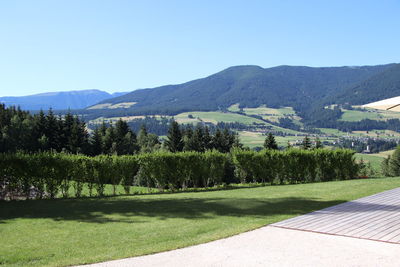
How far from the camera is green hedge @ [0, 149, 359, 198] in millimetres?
13617

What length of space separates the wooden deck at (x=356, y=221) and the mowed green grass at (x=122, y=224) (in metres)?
0.56

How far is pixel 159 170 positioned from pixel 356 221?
10160 millimetres

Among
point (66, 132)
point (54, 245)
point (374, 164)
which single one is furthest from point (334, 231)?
point (374, 164)

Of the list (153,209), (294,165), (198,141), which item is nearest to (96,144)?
(198,141)

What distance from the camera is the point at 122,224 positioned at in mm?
8469

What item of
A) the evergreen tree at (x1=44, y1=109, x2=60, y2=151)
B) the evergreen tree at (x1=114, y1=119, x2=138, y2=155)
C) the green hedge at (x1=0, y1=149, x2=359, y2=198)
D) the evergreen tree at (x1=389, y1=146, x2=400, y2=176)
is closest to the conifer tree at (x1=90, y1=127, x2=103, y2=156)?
the evergreen tree at (x1=114, y1=119, x2=138, y2=155)

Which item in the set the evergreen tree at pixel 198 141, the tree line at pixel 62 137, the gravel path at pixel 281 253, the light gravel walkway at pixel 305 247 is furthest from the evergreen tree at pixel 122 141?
the gravel path at pixel 281 253

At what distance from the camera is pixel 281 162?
19594 mm

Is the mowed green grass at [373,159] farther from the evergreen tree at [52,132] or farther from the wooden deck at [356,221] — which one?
the wooden deck at [356,221]

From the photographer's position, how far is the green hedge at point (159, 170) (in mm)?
13617

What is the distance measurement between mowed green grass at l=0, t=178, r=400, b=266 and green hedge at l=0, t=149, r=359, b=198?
135 cm

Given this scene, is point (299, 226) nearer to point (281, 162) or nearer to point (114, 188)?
point (114, 188)

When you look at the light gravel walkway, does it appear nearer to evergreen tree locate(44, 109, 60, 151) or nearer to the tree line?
the tree line

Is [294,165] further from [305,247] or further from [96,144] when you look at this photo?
[96,144]
